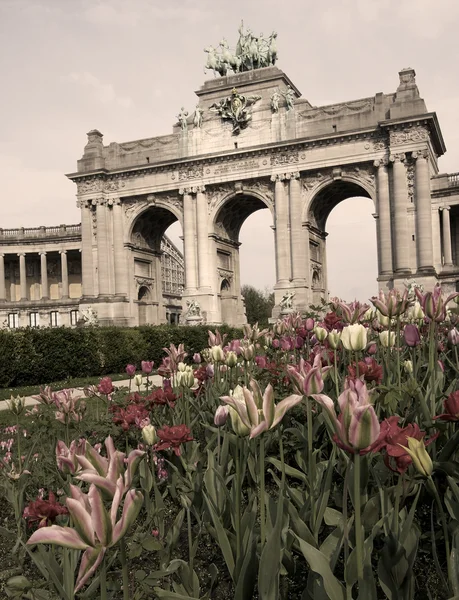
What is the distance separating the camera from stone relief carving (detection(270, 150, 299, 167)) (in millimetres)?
44094

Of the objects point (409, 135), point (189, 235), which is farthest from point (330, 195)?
point (189, 235)

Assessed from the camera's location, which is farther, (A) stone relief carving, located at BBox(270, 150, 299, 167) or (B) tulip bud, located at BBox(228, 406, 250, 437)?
(A) stone relief carving, located at BBox(270, 150, 299, 167)

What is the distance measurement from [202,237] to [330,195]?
450 inches

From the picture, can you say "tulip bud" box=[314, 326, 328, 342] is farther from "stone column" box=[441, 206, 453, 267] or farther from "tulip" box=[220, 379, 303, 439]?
"stone column" box=[441, 206, 453, 267]

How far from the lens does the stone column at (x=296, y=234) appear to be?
43.6 meters

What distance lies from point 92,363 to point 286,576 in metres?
21.5

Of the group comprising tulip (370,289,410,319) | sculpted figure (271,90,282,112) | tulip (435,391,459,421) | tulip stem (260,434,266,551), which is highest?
sculpted figure (271,90,282,112)

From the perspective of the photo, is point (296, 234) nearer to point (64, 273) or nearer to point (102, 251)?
point (102, 251)

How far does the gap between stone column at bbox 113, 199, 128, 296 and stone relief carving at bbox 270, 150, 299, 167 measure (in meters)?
15.0

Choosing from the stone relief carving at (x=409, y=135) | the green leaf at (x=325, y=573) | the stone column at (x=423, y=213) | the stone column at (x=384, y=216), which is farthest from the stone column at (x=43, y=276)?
the green leaf at (x=325, y=573)

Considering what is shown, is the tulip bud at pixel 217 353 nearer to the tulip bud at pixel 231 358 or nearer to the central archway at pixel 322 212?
the tulip bud at pixel 231 358

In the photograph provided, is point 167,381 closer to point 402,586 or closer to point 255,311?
point 402,586

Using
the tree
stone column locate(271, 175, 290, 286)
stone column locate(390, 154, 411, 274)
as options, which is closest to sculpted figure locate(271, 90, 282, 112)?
Answer: stone column locate(271, 175, 290, 286)

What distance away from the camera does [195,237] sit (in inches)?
1873
